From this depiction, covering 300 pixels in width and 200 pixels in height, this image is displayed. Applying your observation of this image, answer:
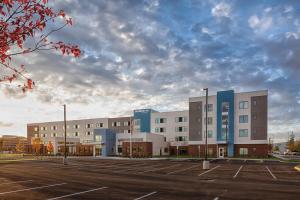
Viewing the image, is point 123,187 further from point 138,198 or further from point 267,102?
point 267,102

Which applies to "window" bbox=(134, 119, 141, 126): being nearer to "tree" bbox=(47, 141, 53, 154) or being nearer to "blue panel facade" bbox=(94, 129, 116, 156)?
"blue panel facade" bbox=(94, 129, 116, 156)

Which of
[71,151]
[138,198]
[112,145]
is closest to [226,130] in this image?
[112,145]

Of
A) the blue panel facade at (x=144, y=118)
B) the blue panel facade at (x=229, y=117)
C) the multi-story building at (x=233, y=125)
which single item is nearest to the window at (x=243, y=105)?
the multi-story building at (x=233, y=125)

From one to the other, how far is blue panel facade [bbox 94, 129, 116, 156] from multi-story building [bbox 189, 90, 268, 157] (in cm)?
2195

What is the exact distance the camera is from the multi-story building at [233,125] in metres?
71.9

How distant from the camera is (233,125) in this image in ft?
246

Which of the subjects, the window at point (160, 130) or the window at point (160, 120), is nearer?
the window at point (160, 130)

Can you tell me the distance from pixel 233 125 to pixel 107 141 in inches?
1331

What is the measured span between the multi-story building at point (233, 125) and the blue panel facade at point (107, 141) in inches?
864

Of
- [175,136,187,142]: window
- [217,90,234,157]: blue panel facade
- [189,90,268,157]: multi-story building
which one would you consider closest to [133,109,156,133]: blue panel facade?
[175,136,187,142]: window

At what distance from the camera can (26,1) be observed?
580cm

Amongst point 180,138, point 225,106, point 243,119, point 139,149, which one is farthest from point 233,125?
point 139,149

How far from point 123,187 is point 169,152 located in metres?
72.7

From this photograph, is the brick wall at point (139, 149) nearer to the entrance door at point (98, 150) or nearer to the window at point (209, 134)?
the entrance door at point (98, 150)
